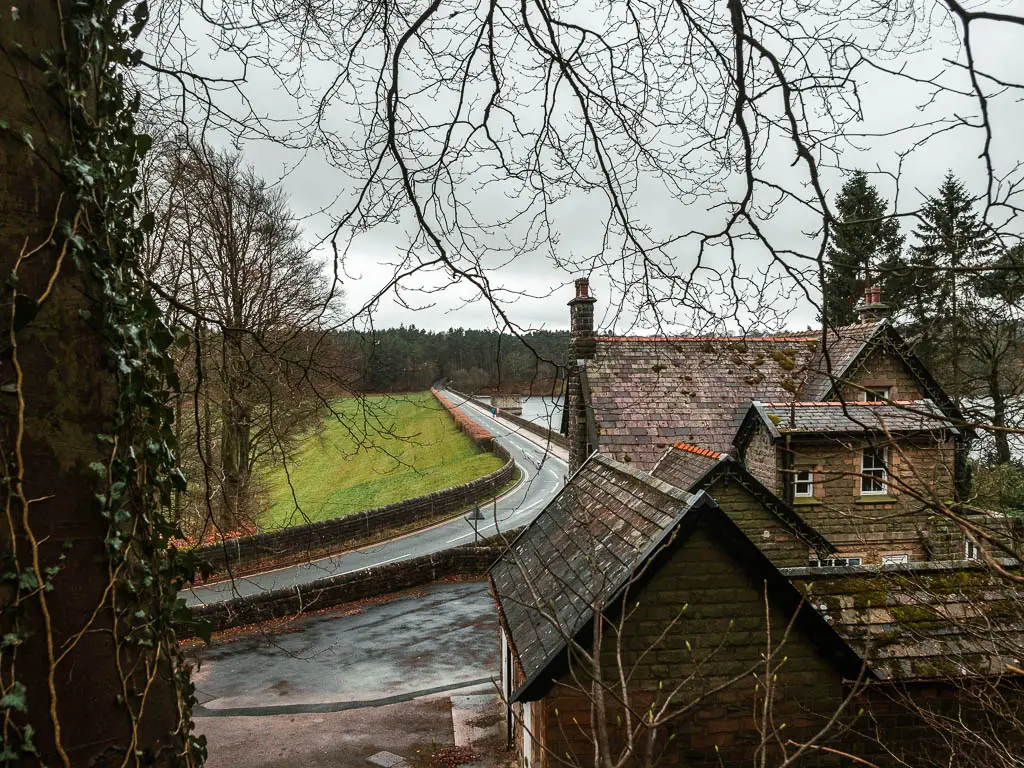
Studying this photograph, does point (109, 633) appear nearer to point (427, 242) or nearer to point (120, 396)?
point (120, 396)

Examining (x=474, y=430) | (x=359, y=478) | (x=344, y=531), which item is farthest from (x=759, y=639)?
(x=474, y=430)

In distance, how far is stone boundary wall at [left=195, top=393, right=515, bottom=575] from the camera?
852 inches

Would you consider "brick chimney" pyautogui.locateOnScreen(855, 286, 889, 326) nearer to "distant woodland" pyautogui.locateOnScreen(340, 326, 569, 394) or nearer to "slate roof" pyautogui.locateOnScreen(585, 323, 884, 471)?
"distant woodland" pyautogui.locateOnScreen(340, 326, 569, 394)

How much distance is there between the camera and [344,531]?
25.5m

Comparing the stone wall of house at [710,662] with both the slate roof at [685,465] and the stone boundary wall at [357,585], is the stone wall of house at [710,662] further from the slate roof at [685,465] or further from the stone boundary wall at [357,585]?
the stone boundary wall at [357,585]

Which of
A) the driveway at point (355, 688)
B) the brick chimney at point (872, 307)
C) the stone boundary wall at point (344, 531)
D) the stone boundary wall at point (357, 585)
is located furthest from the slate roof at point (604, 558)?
the stone boundary wall at point (344, 531)

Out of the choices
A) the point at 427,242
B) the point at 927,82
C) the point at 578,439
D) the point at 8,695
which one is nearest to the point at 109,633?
the point at 8,695

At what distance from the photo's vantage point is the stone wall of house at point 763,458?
1541cm

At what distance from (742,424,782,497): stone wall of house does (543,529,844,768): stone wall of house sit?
8.71 m

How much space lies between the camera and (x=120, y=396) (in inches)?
91.7

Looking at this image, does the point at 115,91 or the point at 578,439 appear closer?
the point at 115,91

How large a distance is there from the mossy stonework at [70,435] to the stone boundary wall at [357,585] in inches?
541

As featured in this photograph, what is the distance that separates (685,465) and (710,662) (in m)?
5.85

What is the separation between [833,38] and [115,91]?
3309 millimetres
